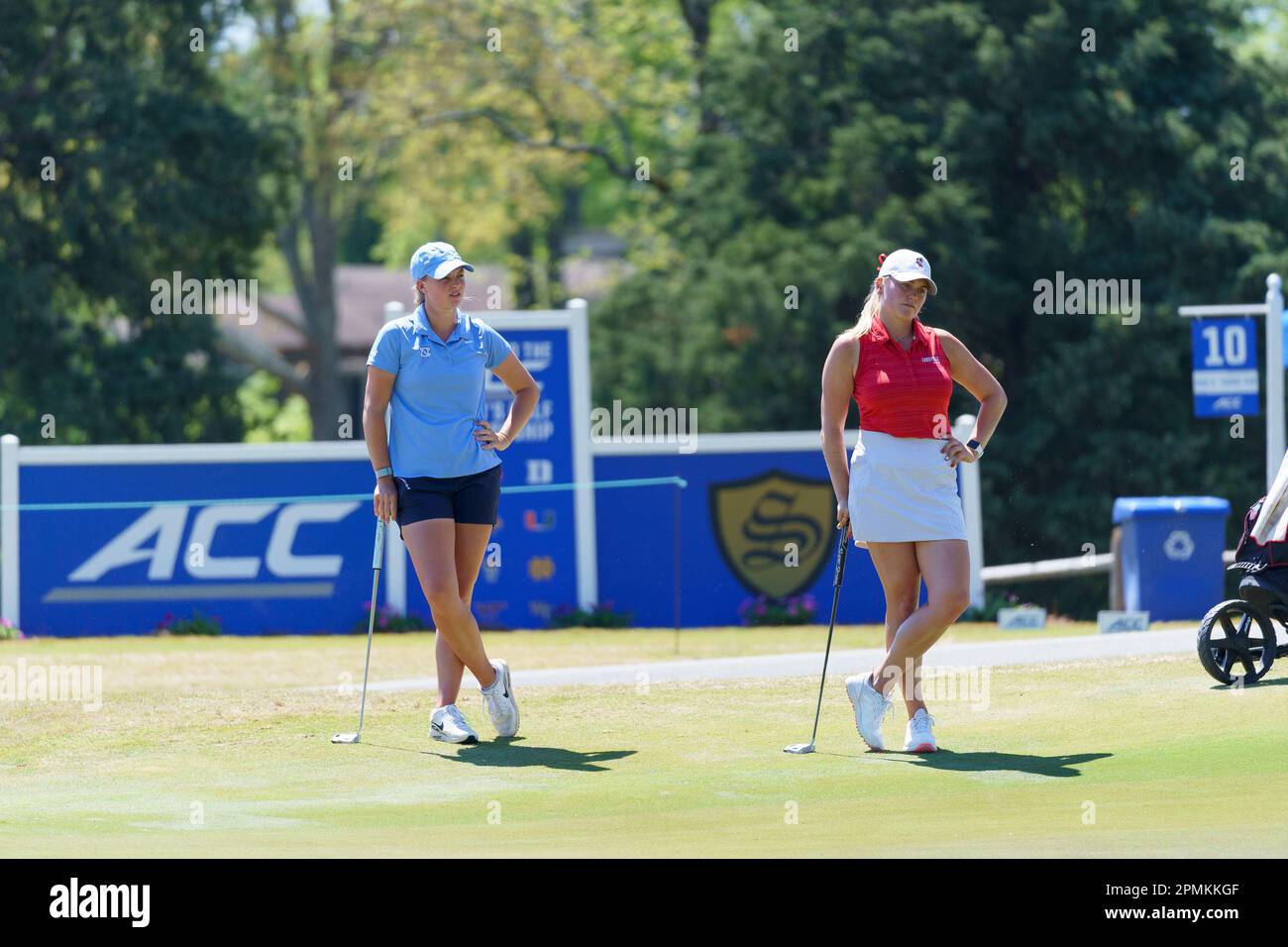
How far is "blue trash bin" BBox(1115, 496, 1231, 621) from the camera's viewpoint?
17312 millimetres

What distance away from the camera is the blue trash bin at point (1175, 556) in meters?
17.3

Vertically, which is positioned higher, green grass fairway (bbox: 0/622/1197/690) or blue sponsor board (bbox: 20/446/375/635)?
blue sponsor board (bbox: 20/446/375/635)

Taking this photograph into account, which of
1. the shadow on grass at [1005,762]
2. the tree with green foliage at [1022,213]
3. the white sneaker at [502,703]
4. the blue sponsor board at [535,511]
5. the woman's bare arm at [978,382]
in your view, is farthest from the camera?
the tree with green foliage at [1022,213]

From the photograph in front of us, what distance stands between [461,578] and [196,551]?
9.73 m

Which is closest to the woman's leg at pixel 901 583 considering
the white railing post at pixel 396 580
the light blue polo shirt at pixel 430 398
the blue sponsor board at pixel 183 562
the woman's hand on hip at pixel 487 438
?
the woman's hand on hip at pixel 487 438

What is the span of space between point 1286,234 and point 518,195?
720 inches

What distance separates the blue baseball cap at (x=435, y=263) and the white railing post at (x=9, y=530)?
10.3 metres

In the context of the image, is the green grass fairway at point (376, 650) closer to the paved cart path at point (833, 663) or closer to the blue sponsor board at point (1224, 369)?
the paved cart path at point (833, 663)

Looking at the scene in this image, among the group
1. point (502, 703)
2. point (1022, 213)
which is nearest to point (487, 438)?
point (502, 703)

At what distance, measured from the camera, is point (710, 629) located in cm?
1895

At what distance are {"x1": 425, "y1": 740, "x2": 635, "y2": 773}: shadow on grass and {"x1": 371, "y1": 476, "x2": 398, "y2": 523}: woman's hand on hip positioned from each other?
43.2 inches

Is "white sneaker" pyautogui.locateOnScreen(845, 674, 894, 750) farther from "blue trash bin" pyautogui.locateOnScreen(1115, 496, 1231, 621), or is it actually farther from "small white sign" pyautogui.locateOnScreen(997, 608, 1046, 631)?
"blue trash bin" pyautogui.locateOnScreen(1115, 496, 1231, 621)

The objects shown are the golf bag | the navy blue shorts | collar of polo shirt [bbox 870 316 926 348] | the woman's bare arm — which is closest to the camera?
collar of polo shirt [bbox 870 316 926 348]

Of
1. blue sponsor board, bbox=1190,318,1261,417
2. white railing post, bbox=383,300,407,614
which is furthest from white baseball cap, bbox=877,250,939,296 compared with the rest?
blue sponsor board, bbox=1190,318,1261,417
